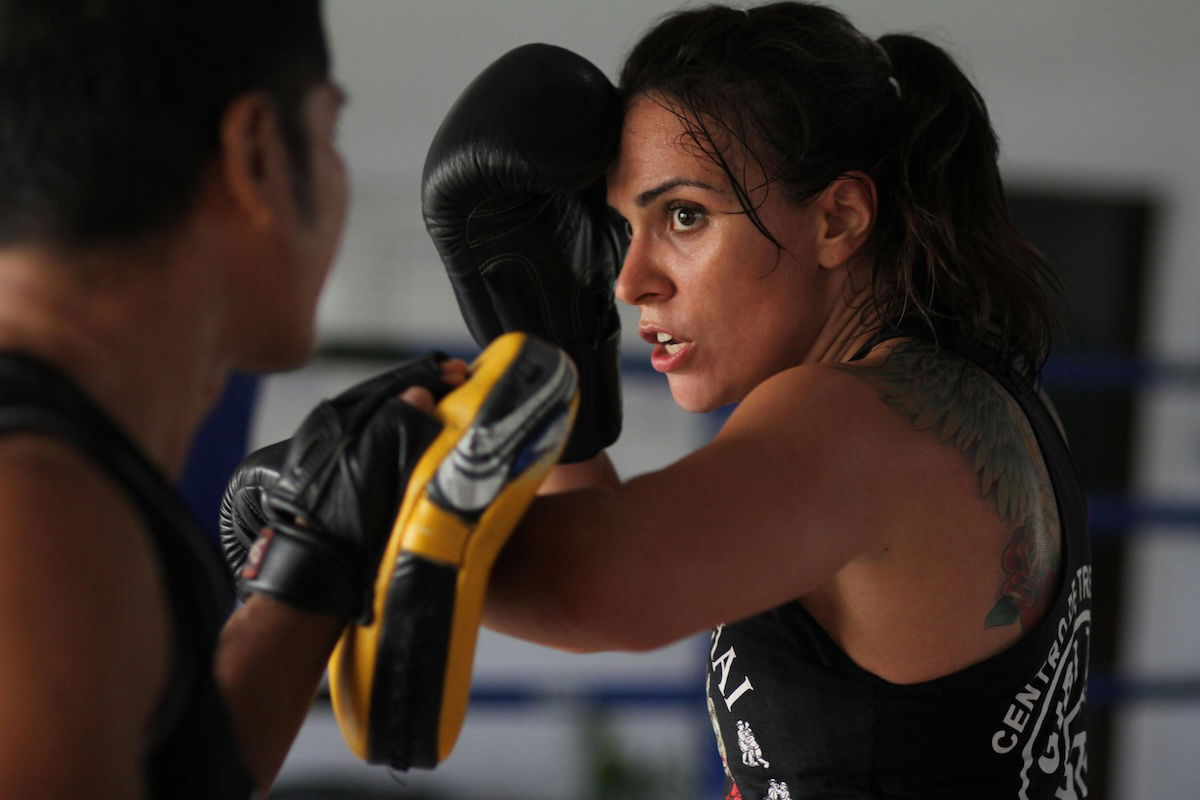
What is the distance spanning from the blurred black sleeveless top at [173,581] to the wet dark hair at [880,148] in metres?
0.65

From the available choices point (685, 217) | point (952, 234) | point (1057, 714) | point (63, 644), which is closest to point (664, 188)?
point (685, 217)

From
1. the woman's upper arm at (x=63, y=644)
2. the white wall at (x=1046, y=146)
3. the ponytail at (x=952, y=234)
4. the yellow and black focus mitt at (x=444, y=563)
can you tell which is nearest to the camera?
the woman's upper arm at (x=63, y=644)

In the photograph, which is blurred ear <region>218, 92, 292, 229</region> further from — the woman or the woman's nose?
the woman's nose

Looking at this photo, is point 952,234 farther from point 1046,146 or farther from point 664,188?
point 1046,146

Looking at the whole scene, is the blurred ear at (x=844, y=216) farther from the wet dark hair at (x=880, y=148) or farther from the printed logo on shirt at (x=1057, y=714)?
the printed logo on shirt at (x=1057, y=714)

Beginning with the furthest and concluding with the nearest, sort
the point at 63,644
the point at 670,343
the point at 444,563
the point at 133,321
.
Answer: the point at 670,343 < the point at 444,563 < the point at 133,321 < the point at 63,644

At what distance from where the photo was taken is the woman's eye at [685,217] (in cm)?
121

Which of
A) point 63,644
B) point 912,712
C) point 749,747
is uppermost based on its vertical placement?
point 63,644

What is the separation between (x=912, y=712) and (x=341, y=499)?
1.68ft

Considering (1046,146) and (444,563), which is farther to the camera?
(1046,146)

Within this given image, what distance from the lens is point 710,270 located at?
1195mm

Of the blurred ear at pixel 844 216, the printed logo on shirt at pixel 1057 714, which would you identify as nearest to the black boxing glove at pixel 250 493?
the blurred ear at pixel 844 216

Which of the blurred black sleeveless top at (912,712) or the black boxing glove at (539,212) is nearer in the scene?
the blurred black sleeveless top at (912,712)

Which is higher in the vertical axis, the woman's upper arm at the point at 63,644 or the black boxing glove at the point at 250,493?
→ the woman's upper arm at the point at 63,644
